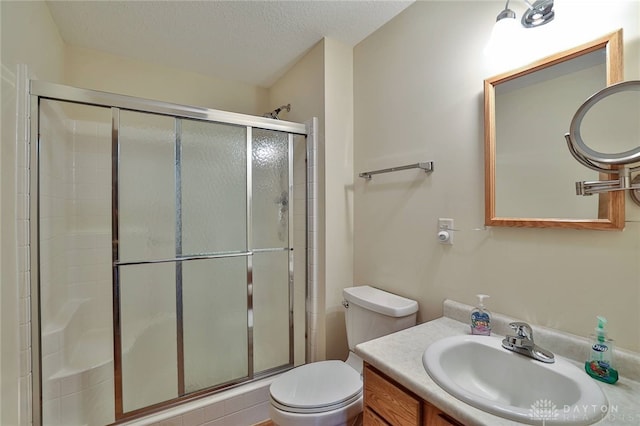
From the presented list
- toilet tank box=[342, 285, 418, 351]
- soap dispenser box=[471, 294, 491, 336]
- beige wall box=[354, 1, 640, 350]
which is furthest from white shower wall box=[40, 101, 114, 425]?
soap dispenser box=[471, 294, 491, 336]

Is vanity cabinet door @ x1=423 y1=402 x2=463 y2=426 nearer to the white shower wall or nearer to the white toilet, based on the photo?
the white toilet

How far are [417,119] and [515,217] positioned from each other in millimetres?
694

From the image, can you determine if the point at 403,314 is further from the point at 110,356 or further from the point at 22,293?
the point at 110,356

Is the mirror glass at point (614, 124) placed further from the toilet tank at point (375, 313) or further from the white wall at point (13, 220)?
the white wall at point (13, 220)

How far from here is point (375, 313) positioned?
1464mm

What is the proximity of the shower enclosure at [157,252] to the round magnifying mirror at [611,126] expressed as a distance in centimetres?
145

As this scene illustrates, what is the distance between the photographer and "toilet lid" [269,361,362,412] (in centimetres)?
124

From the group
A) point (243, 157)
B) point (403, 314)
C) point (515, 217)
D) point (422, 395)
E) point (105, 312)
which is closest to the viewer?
point (422, 395)

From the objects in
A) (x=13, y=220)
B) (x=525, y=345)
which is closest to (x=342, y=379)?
(x=525, y=345)

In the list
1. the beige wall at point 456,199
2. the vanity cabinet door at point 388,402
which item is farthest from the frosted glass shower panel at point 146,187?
the vanity cabinet door at point 388,402

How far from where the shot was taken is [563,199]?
3.14 feet

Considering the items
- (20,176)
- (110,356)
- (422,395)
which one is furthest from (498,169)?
(110,356)

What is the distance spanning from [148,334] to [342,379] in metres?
1.27

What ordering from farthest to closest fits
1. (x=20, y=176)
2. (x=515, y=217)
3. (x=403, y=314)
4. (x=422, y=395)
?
(x=403, y=314)
(x=20, y=176)
(x=515, y=217)
(x=422, y=395)
